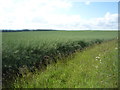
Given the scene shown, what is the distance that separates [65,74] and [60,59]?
195 centimetres

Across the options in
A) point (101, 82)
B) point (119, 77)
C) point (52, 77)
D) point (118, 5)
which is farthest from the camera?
point (118, 5)

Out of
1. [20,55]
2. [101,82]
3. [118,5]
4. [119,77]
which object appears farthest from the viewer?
[118,5]

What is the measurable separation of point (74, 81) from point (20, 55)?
6.40ft

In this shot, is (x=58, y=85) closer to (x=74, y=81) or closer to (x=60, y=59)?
(x=74, y=81)

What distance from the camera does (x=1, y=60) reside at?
486 centimetres

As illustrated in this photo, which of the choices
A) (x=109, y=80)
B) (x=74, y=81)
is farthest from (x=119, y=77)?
(x=74, y=81)

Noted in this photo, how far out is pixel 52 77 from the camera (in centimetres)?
521

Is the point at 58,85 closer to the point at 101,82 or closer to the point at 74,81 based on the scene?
the point at 74,81

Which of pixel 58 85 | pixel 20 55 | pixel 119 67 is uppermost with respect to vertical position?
pixel 20 55

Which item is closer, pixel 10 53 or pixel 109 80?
pixel 109 80

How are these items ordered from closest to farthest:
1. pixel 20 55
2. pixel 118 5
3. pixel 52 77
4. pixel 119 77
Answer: pixel 119 77
pixel 52 77
pixel 20 55
pixel 118 5

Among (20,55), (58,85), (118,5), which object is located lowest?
(58,85)

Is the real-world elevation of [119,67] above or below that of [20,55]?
below

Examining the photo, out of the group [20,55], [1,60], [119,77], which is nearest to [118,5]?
[119,77]
